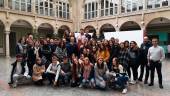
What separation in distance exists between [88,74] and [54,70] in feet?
4.36

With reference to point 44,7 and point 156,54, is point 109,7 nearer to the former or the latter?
point 44,7

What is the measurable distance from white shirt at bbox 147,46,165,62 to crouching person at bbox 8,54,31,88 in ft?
15.1

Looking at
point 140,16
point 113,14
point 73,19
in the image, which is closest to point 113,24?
point 113,14

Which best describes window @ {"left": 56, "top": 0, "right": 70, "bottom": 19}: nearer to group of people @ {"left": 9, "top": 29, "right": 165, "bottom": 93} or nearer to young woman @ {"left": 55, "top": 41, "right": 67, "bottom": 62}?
group of people @ {"left": 9, "top": 29, "right": 165, "bottom": 93}

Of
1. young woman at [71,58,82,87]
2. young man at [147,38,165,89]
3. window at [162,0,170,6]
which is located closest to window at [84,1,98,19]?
window at [162,0,170,6]

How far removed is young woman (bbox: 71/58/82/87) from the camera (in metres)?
7.83

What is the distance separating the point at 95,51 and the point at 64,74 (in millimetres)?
1473

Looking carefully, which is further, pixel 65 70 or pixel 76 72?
pixel 65 70

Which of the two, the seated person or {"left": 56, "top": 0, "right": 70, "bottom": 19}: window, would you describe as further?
{"left": 56, "top": 0, "right": 70, "bottom": 19}: window

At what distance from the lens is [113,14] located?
27000mm

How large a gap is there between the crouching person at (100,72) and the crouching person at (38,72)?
2.05 m

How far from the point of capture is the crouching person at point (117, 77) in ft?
23.9

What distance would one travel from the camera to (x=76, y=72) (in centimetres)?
788

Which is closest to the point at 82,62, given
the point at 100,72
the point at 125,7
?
the point at 100,72
